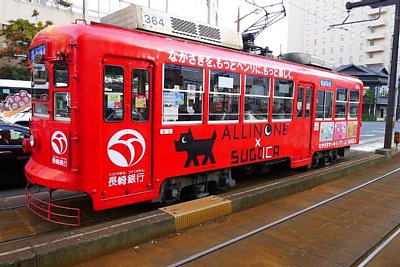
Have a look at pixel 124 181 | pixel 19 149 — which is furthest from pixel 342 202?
pixel 19 149

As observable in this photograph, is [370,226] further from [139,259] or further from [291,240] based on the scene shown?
[139,259]

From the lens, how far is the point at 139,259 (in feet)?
13.6

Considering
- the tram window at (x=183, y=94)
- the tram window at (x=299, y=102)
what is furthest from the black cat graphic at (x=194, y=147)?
the tram window at (x=299, y=102)

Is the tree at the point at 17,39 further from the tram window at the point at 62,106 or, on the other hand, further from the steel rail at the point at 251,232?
the steel rail at the point at 251,232

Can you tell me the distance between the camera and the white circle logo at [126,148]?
482 cm

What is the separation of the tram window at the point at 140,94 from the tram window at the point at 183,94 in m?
0.32

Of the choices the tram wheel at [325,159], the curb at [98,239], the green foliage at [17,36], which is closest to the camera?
the curb at [98,239]

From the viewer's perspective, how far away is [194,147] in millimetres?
5918

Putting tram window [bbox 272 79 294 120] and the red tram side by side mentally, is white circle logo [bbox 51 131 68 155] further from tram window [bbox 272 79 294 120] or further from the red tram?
tram window [bbox 272 79 294 120]

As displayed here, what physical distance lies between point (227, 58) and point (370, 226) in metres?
3.87

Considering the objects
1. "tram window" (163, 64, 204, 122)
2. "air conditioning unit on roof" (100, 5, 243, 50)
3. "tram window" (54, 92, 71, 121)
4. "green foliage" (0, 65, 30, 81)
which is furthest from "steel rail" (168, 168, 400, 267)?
"green foliage" (0, 65, 30, 81)

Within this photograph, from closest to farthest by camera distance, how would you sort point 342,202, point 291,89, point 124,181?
1. point 124,181
2. point 342,202
3. point 291,89

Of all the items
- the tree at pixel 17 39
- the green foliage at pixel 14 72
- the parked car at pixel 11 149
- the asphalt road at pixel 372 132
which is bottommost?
the asphalt road at pixel 372 132

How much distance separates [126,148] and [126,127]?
31 centimetres
